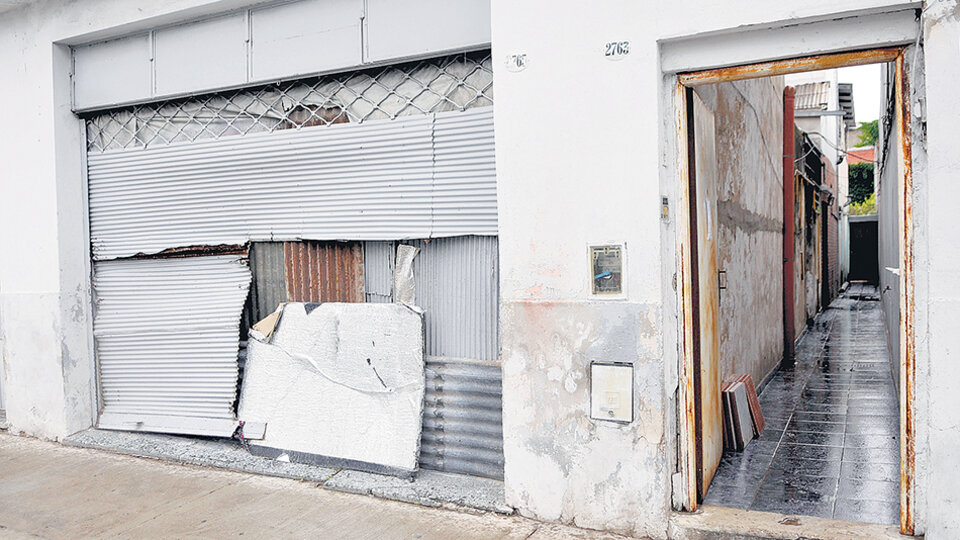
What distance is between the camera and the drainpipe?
32.0 feet

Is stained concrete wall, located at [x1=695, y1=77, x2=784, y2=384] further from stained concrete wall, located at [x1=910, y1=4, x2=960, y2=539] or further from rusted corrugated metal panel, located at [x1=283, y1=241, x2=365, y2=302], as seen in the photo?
rusted corrugated metal panel, located at [x1=283, y1=241, x2=365, y2=302]

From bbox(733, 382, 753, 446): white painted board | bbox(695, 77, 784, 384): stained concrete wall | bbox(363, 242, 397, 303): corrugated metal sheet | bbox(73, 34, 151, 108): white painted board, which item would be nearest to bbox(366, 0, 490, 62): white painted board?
bbox(363, 242, 397, 303): corrugated metal sheet

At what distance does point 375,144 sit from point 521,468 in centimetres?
247

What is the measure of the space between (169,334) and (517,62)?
3842mm

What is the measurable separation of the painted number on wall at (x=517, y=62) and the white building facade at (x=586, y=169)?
0.01m

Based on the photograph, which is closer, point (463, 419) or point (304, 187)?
point (463, 419)

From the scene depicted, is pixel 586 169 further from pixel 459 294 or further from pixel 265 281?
Result: pixel 265 281

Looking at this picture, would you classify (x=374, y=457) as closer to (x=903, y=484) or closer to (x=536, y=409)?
(x=536, y=409)

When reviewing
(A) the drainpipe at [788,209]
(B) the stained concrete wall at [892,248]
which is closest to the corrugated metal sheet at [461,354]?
(B) the stained concrete wall at [892,248]

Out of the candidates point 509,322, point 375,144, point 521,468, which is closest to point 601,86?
point 509,322

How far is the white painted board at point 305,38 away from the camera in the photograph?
16.8 ft

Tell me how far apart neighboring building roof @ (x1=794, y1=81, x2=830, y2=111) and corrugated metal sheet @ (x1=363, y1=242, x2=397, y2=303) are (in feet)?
49.4

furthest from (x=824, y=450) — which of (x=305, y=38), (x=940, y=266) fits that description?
(x=305, y=38)

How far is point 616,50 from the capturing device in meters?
4.02
